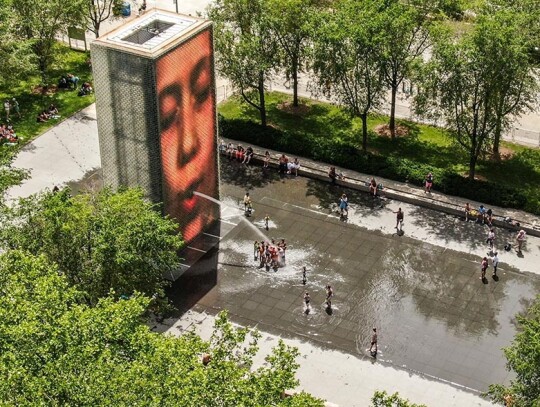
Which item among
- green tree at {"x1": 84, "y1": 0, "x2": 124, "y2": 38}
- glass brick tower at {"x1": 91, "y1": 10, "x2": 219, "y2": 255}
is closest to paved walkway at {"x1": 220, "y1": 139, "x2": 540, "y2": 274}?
glass brick tower at {"x1": 91, "y1": 10, "x2": 219, "y2": 255}

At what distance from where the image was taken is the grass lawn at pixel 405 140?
6925 cm

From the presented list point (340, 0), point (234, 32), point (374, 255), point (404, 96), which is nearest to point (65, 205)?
point (374, 255)

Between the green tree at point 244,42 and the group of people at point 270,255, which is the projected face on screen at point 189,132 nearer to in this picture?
the group of people at point 270,255

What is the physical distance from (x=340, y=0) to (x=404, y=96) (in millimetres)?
10915

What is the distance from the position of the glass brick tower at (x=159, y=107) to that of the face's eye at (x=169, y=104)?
0.19 feet

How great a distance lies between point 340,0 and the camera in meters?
71.9

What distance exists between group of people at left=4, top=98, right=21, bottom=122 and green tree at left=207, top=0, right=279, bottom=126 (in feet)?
57.8

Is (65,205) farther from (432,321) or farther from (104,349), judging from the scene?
(432,321)

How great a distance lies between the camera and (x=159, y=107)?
180 ft

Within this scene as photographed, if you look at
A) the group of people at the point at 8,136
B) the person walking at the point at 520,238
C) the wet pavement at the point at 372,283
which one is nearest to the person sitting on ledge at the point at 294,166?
the wet pavement at the point at 372,283

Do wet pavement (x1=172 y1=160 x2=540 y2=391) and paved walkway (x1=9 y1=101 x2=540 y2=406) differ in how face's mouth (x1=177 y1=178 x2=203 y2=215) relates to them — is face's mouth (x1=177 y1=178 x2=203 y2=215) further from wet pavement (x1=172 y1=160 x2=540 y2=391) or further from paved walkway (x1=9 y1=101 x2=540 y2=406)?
paved walkway (x1=9 y1=101 x2=540 y2=406)

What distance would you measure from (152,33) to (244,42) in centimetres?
1321

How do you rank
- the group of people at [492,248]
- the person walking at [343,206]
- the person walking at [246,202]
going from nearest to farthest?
1. the group of people at [492,248]
2. the person walking at [343,206]
3. the person walking at [246,202]

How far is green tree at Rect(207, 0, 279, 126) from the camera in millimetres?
68688
